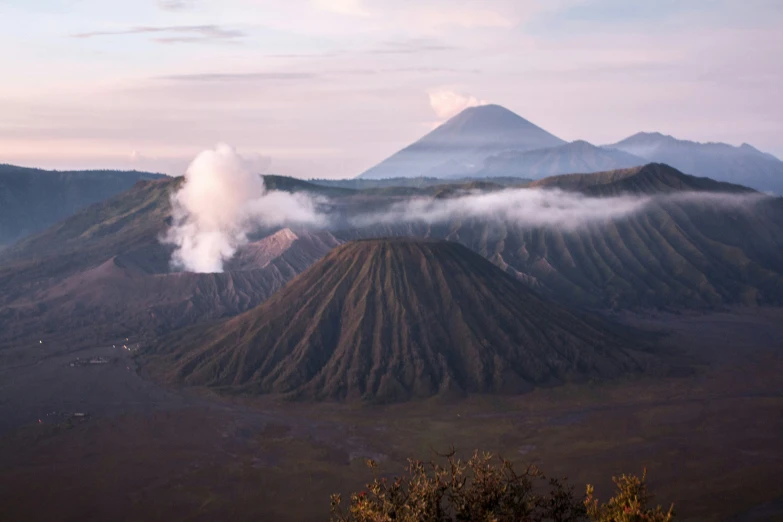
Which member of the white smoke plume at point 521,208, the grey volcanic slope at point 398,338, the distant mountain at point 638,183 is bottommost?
the grey volcanic slope at point 398,338

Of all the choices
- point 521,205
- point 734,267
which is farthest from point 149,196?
point 734,267

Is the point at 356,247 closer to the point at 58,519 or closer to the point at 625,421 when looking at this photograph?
the point at 625,421

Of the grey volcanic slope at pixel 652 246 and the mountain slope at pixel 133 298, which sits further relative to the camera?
the grey volcanic slope at pixel 652 246

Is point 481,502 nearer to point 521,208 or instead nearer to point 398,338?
point 398,338

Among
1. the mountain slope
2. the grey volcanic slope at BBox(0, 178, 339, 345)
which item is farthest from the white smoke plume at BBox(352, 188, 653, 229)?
the mountain slope

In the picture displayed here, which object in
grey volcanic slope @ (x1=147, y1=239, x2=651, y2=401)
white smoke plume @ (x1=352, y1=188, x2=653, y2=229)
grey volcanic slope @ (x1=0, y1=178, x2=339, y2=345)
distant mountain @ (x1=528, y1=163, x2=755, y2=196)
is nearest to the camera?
grey volcanic slope @ (x1=147, y1=239, x2=651, y2=401)

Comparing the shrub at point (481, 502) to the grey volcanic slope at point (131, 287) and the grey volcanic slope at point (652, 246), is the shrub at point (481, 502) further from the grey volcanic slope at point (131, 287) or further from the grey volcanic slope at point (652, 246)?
the grey volcanic slope at point (652, 246)

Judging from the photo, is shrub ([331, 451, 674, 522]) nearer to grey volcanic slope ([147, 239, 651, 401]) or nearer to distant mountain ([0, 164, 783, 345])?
grey volcanic slope ([147, 239, 651, 401])

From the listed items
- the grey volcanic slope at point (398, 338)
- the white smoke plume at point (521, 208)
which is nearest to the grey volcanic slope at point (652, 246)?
the white smoke plume at point (521, 208)
